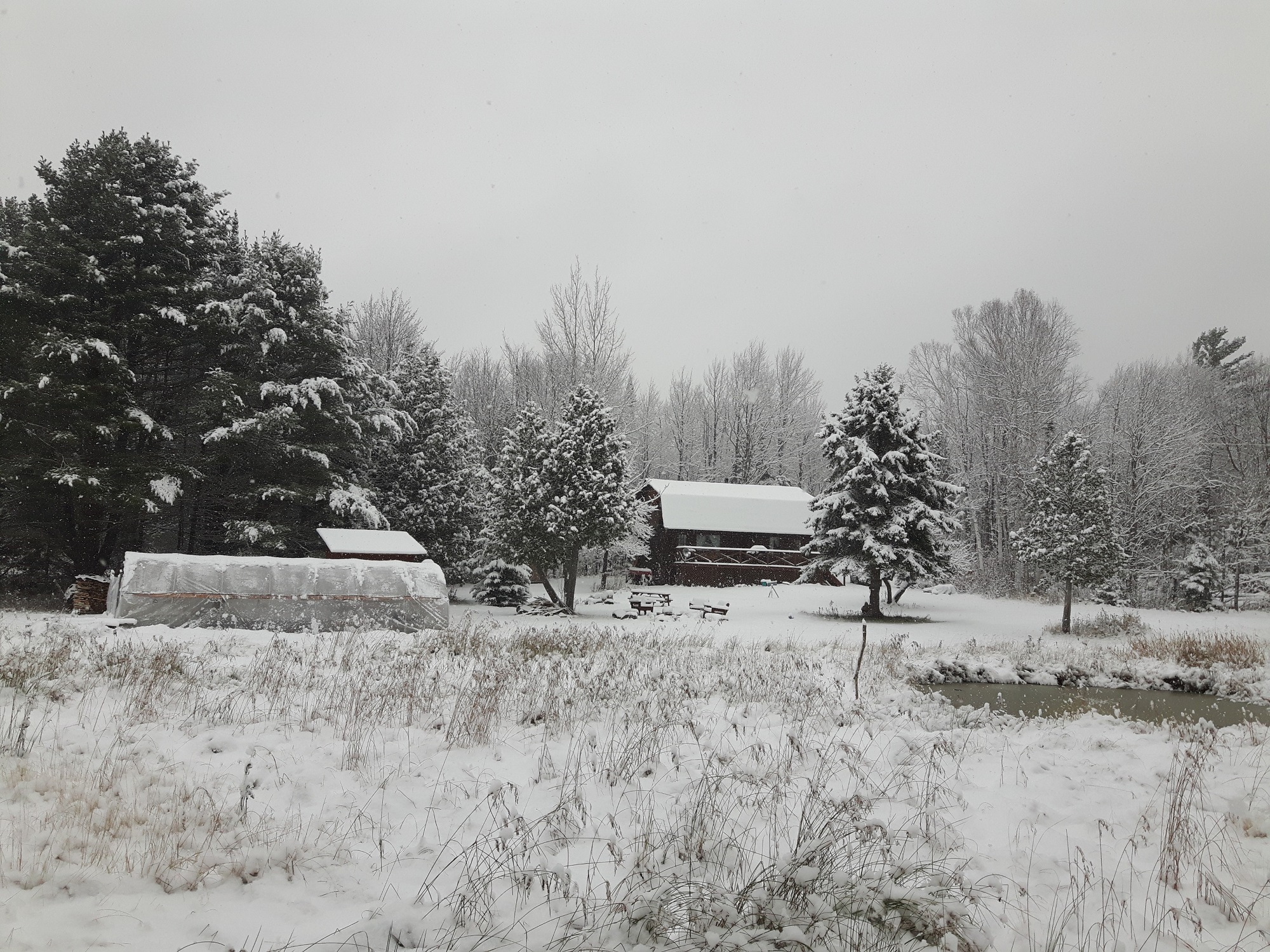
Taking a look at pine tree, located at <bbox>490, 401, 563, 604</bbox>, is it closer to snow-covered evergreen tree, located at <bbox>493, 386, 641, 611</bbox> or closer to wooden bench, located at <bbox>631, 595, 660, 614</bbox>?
snow-covered evergreen tree, located at <bbox>493, 386, 641, 611</bbox>

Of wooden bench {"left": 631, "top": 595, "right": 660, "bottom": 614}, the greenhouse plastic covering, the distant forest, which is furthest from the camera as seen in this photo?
wooden bench {"left": 631, "top": 595, "right": 660, "bottom": 614}

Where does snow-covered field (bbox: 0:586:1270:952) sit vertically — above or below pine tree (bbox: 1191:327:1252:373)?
below

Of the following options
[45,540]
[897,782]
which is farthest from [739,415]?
[897,782]

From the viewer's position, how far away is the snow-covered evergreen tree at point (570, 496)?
21328mm

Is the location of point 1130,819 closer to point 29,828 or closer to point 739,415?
point 29,828

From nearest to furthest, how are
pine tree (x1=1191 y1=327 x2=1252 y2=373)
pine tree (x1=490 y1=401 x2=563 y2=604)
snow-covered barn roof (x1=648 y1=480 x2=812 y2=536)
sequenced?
pine tree (x1=1191 y1=327 x2=1252 y2=373)
pine tree (x1=490 y1=401 x2=563 y2=604)
snow-covered barn roof (x1=648 y1=480 x2=812 y2=536)

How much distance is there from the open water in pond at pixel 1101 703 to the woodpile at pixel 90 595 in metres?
16.7

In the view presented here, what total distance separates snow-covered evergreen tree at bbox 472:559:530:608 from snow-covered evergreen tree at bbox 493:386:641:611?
77.9 inches

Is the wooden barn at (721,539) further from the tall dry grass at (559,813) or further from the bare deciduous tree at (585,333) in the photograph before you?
the tall dry grass at (559,813)

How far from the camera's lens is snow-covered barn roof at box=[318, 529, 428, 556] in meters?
17.9

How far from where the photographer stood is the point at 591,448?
2178 centimetres

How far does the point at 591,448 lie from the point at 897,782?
57.4 feet

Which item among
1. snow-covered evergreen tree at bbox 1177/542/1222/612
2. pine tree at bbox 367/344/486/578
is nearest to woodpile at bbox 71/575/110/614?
pine tree at bbox 367/344/486/578

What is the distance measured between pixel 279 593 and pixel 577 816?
1160 cm
